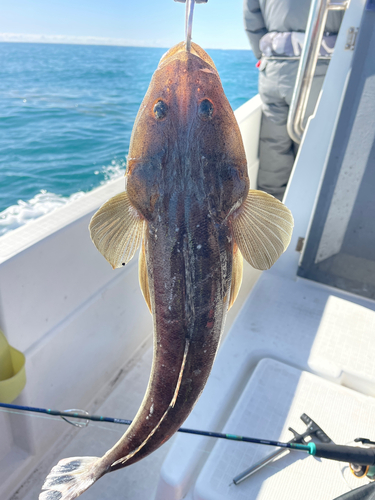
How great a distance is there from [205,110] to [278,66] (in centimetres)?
373

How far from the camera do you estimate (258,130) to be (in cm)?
454

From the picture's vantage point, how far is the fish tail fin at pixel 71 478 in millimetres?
1048

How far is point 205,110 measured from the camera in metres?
1.08

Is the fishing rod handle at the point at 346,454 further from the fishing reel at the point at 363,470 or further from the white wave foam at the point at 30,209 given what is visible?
the white wave foam at the point at 30,209

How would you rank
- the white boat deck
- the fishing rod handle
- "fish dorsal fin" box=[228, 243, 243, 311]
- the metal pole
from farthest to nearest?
the metal pole → the white boat deck → the fishing rod handle → "fish dorsal fin" box=[228, 243, 243, 311]

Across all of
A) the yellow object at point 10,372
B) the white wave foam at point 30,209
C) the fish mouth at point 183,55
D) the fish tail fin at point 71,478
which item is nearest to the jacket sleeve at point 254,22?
the white wave foam at point 30,209

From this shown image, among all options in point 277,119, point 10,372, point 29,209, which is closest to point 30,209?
point 29,209

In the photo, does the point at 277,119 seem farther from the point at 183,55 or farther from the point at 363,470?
the point at 363,470

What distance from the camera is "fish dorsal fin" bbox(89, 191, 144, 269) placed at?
1.07 m

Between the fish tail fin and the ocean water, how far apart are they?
15.2ft

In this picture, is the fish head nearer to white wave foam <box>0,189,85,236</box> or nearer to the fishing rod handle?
the fishing rod handle

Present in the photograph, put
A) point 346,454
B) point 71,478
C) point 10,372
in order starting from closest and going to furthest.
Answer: point 71,478, point 346,454, point 10,372

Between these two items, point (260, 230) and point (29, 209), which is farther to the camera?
point (29, 209)

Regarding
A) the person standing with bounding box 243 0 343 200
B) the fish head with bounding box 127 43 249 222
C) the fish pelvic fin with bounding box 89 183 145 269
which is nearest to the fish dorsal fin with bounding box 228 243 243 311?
the fish head with bounding box 127 43 249 222
